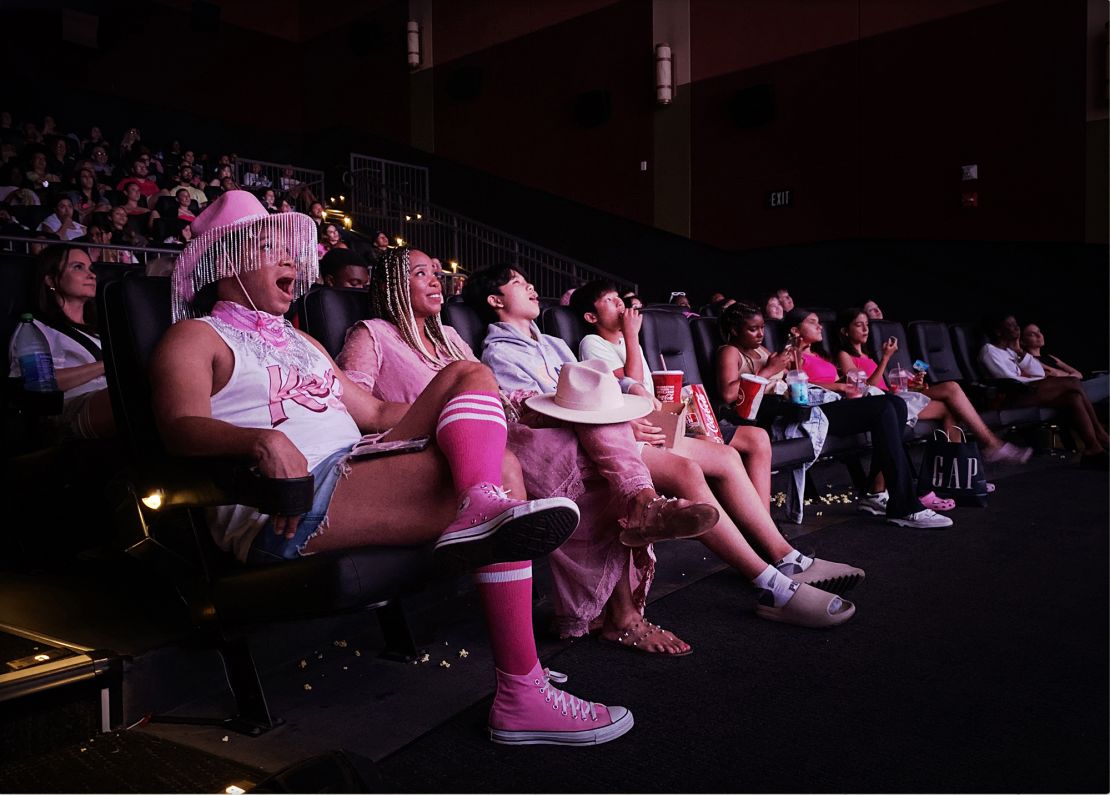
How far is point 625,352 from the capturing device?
292 cm

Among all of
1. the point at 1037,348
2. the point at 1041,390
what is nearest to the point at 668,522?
the point at 1041,390

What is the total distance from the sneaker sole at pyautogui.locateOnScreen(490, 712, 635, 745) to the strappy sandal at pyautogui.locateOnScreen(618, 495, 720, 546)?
15.9 inches

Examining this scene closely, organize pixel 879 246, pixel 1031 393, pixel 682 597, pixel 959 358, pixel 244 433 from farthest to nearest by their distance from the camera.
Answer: pixel 879 246, pixel 959 358, pixel 1031 393, pixel 682 597, pixel 244 433

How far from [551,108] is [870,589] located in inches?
327

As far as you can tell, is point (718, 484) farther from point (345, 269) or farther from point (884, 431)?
point (345, 269)

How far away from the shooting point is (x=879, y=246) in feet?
24.5

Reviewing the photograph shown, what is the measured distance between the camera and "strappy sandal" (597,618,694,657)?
6.28 ft

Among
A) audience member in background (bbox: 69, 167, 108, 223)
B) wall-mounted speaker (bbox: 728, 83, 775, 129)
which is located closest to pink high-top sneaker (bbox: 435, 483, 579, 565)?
audience member in background (bbox: 69, 167, 108, 223)

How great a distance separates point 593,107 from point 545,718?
852cm

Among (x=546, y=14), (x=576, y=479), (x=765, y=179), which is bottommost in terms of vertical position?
(x=576, y=479)

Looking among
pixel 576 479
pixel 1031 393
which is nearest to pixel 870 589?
pixel 576 479

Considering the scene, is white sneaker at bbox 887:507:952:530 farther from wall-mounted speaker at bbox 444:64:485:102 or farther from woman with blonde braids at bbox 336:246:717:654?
wall-mounted speaker at bbox 444:64:485:102

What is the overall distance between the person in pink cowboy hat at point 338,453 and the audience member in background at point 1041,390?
159 inches

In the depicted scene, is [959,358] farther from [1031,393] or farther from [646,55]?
[646,55]
